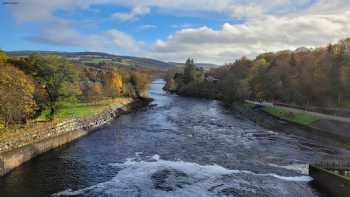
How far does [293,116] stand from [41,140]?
55.0m

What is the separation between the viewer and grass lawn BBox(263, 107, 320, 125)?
69.6 meters

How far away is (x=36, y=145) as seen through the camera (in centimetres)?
4269

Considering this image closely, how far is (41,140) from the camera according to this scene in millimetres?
44656

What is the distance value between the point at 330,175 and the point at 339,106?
49604 millimetres

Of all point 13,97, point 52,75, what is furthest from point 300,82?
point 13,97

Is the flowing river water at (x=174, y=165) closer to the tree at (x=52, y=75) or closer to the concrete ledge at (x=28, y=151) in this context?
the concrete ledge at (x=28, y=151)

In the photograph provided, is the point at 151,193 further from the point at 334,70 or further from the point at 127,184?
the point at 334,70

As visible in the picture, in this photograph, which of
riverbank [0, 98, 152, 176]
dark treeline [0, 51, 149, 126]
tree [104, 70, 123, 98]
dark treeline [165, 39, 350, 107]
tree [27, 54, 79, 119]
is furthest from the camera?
tree [104, 70, 123, 98]

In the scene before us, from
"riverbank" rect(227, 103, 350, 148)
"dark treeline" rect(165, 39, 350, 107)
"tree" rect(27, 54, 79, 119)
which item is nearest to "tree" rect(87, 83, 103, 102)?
"tree" rect(27, 54, 79, 119)

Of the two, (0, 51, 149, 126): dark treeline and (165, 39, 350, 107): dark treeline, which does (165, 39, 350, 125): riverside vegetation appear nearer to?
(165, 39, 350, 107): dark treeline

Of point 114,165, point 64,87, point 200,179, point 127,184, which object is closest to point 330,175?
point 200,179

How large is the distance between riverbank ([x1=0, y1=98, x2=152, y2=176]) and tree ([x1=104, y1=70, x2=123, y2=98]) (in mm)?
33220

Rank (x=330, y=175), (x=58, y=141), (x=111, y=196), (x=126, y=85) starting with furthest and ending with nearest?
1. (x=126, y=85)
2. (x=58, y=141)
3. (x=330, y=175)
4. (x=111, y=196)

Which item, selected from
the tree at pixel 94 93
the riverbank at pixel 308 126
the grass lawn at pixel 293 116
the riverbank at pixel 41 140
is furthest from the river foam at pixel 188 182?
the tree at pixel 94 93
